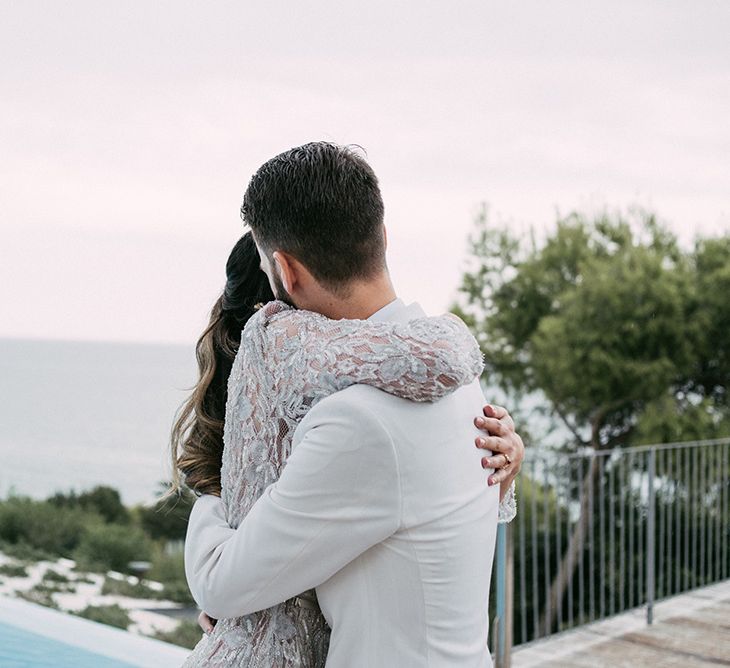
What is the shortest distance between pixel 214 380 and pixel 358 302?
332 millimetres

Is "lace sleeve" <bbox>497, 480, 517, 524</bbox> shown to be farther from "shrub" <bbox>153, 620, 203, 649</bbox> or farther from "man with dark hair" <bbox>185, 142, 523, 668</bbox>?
"shrub" <bbox>153, 620, 203, 649</bbox>

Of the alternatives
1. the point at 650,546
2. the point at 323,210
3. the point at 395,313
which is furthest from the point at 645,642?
the point at 323,210

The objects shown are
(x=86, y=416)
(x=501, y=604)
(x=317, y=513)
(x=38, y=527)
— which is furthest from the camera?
(x=86, y=416)

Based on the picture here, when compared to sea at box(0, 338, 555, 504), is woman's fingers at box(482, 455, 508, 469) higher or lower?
higher

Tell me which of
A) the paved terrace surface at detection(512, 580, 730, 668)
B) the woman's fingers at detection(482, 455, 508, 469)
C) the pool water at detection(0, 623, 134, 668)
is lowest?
the pool water at detection(0, 623, 134, 668)

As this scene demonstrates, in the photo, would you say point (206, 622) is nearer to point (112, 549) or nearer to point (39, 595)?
point (39, 595)

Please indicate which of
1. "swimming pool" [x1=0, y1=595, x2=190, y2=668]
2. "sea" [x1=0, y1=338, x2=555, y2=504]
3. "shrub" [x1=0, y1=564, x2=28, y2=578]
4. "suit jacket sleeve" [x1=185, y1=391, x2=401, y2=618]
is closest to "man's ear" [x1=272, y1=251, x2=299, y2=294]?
"suit jacket sleeve" [x1=185, y1=391, x2=401, y2=618]

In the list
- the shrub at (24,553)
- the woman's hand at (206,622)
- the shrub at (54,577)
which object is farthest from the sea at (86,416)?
the woman's hand at (206,622)

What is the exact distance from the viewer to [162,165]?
32.8 meters

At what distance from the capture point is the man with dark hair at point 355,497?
107 cm

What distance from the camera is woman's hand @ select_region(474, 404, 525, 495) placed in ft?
4.00

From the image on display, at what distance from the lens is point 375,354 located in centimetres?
109

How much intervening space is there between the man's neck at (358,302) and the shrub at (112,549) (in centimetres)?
1470

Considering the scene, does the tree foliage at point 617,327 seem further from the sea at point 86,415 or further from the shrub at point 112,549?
the sea at point 86,415
